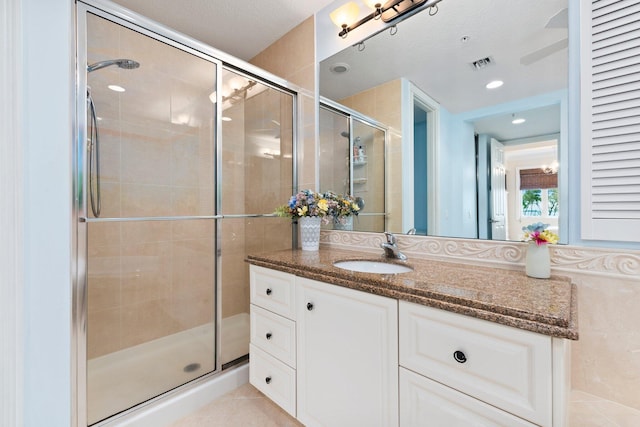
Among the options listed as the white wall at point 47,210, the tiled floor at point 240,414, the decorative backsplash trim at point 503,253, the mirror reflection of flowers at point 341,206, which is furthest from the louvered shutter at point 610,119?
the white wall at point 47,210

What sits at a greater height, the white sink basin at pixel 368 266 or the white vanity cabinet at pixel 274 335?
the white sink basin at pixel 368 266

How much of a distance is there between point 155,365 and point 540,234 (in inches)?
84.5

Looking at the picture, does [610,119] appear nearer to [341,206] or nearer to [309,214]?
[341,206]

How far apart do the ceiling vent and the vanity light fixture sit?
14.3 inches

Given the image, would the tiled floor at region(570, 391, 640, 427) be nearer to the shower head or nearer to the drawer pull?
the drawer pull

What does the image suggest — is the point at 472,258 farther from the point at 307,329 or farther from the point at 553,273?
the point at 307,329

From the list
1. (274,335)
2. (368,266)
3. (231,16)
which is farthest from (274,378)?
(231,16)

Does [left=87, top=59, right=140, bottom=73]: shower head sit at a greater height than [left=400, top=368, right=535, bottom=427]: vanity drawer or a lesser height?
greater

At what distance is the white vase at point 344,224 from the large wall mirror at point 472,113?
275 mm

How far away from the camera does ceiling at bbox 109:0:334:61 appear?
1861 mm

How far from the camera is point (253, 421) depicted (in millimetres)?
1468

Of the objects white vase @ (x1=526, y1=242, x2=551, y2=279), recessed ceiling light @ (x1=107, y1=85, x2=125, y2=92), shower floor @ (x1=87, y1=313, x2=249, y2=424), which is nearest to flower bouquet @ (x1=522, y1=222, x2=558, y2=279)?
white vase @ (x1=526, y1=242, x2=551, y2=279)

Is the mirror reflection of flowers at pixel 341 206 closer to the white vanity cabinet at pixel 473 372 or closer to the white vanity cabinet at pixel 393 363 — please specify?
the white vanity cabinet at pixel 393 363

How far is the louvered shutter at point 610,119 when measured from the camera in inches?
36.8
